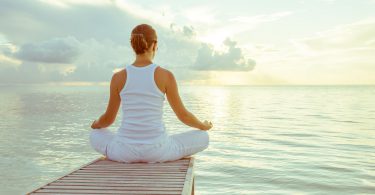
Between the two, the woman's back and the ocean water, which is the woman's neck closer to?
the woman's back

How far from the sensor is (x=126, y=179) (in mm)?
5211

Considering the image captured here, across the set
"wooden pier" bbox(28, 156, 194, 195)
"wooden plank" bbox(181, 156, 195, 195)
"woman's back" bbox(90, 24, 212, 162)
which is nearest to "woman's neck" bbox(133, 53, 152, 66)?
"woman's back" bbox(90, 24, 212, 162)

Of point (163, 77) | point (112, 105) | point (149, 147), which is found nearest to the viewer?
point (163, 77)

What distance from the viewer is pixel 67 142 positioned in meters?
21.6

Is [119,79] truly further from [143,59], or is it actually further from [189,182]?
[189,182]

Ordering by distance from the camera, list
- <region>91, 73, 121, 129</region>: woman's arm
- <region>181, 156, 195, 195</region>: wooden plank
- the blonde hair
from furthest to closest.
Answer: <region>91, 73, 121, 129</region>: woman's arm, the blonde hair, <region>181, 156, 195, 195</region>: wooden plank

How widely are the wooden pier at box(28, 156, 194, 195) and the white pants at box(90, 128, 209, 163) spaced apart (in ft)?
0.34

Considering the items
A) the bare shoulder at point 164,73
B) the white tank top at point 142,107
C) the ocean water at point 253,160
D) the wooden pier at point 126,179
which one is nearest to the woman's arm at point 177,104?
the bare shoulder at point 164,73

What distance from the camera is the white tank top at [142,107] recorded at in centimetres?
580

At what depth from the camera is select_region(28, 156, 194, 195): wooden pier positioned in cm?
466

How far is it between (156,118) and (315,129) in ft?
76.2

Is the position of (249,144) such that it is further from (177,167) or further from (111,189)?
(111,189)

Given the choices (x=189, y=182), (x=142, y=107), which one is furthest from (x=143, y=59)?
(x=189, y=182)

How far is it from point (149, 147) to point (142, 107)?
1.93ft
